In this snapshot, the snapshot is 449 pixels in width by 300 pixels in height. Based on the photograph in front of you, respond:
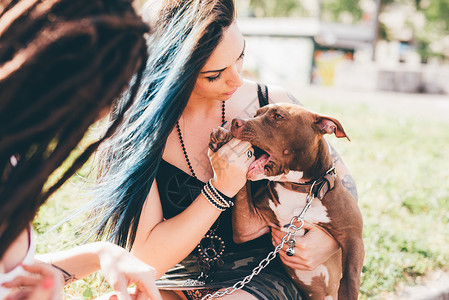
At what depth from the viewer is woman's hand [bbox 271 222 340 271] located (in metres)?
2.46

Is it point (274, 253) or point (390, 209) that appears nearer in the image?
point (274, 253)

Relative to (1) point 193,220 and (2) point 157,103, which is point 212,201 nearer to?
(1) point 193,220

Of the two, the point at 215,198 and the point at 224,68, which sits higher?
the point at 224,68

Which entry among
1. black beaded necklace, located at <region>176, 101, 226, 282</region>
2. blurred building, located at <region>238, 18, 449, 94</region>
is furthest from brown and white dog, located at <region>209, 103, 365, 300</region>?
blurred building, located at <region>238, 18, 449, 94</region>

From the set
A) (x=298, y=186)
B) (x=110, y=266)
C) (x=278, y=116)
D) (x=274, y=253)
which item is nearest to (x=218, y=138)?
(x=278, y=116)

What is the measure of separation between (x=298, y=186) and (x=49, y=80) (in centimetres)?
164

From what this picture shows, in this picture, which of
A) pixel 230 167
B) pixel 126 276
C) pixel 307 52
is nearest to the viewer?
pixel 126 276

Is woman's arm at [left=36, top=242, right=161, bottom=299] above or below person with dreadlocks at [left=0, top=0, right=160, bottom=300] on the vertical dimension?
below

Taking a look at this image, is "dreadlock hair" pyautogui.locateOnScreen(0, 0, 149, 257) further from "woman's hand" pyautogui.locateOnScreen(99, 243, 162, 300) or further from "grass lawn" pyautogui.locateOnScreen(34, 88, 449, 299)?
"grass lawn" pyautogui.locateOnScreen(34, 88, 449, 299)

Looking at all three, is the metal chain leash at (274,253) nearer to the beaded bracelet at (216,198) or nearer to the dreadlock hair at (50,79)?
the beaded bracelet at (216,198)

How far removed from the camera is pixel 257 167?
7.85 feet

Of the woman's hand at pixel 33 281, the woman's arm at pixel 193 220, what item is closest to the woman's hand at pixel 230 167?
the woman's arm at pixel 193 220

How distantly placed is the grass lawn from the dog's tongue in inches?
35.7

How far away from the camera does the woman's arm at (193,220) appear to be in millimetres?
2285
